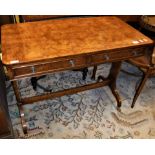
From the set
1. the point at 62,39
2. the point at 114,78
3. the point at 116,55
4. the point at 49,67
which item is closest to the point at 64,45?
the point at 62,39

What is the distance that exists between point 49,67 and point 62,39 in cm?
25

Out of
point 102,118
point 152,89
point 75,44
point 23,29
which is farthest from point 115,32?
point 152,89

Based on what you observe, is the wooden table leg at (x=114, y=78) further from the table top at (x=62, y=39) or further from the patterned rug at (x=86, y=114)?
the table top at (x=62, y=39)

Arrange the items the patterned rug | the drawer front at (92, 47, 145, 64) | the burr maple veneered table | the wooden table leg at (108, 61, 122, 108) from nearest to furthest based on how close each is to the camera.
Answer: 1. the burr maple veneered table
2. the drawer front at (92, 47, 145, 64)
3. the patterned rug
4. the wooden table leg at (108, 61, 122, 108)

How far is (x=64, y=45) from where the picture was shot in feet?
4.35

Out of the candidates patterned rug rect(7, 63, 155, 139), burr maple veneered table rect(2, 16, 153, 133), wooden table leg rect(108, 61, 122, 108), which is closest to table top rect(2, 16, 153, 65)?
burr maple veneered table rect(2, 16, 153, 133)

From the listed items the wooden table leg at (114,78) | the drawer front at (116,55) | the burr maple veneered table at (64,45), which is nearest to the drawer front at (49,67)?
the burr maple veneered table at (64,45)

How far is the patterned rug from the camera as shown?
1.76 metres

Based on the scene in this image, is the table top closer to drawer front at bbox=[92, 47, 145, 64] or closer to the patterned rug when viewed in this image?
drawer front at bbox=[92, 47, 145, 64]

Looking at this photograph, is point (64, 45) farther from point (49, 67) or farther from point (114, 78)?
point (114, 78)

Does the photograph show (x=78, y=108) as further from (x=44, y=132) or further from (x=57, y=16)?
(x=57, y=16)

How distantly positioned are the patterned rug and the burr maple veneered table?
0.73 feet
